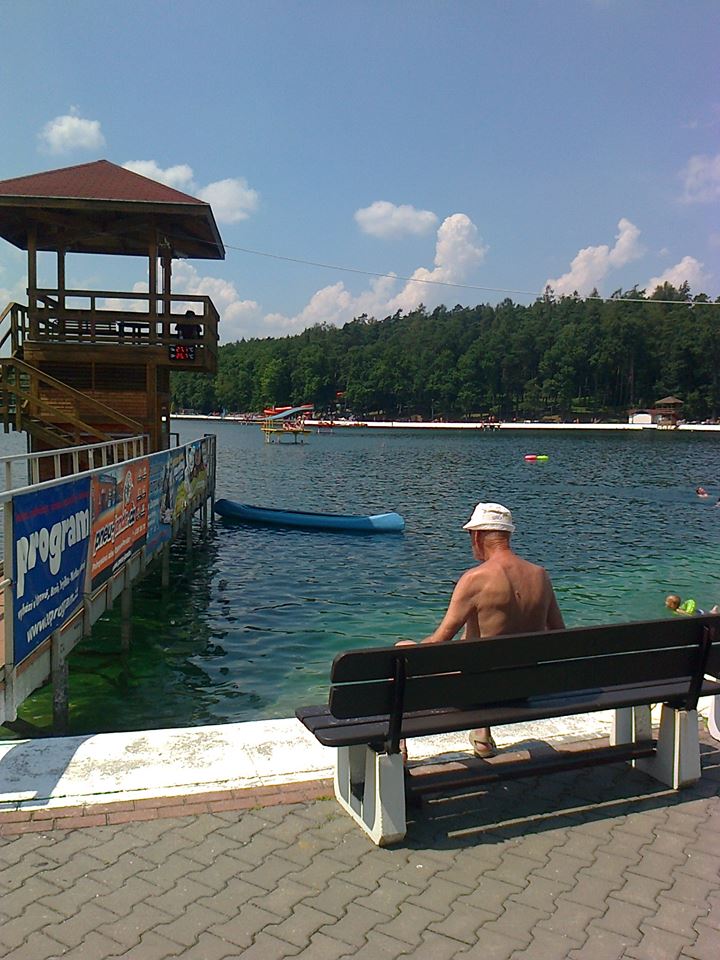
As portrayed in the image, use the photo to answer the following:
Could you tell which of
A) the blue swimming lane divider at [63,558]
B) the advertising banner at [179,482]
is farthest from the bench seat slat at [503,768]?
the advertising banner at [179,482]

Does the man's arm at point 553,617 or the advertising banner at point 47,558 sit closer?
the man's arm at point 553,617

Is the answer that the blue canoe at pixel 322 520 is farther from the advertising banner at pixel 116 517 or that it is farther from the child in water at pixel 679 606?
the advertising banner at pixel 116 517

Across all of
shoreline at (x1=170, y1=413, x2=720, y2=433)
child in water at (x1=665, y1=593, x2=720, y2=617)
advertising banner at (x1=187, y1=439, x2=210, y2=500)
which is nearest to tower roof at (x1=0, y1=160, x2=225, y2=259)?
advertising banner at (x1=187, y1=439, x2=210, y2=500)

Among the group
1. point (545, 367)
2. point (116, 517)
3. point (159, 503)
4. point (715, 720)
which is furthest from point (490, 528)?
point (545, 367)

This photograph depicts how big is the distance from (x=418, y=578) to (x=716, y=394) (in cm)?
15118

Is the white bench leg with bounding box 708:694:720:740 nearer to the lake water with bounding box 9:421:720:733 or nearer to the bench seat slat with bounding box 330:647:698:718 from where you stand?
the bench seat slat with bounding box 330:647:698:718

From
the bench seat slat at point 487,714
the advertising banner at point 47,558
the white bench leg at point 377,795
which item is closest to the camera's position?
the white bench leg at point 377,795

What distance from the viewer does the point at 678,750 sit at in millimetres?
4797

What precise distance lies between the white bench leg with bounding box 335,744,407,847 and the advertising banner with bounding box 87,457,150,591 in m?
5.32

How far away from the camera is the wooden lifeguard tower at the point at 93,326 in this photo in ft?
60.5

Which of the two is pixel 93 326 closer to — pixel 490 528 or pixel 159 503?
pixel 159 503

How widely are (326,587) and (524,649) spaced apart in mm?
12698

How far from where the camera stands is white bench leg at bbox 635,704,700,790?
4.80 metres

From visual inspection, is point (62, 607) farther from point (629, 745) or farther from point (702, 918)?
point (702, 918)
